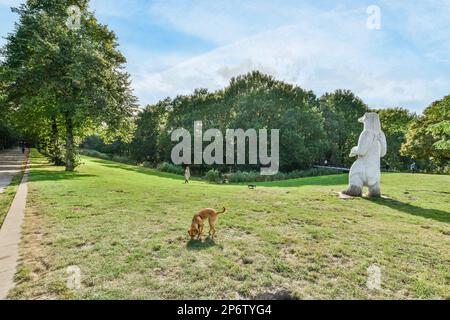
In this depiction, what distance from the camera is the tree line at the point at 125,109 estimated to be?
2058 centimetres

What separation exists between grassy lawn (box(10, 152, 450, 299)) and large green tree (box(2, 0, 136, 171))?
12.2 m

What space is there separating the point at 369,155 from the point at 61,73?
69.8 ft

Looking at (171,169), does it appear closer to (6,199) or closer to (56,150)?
(56,150)

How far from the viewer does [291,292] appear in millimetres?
4379

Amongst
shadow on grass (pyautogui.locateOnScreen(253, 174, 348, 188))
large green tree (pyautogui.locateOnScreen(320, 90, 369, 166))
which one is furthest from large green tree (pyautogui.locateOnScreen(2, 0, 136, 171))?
large green tree (pyautogui.locateOnScreen(320, 90, 369, 166))

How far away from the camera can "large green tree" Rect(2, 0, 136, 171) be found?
20188 mm

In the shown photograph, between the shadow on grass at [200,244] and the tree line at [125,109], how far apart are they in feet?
39.5

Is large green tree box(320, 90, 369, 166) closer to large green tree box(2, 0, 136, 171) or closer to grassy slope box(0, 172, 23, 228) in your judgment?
large green tree box(2, 0, 136, 171)

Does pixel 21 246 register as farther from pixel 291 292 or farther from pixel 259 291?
pixel 291 292

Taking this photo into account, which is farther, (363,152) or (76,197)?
(363,152)

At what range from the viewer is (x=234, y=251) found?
5941 mm

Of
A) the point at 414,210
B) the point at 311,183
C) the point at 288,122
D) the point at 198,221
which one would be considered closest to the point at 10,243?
the point at 198,221
